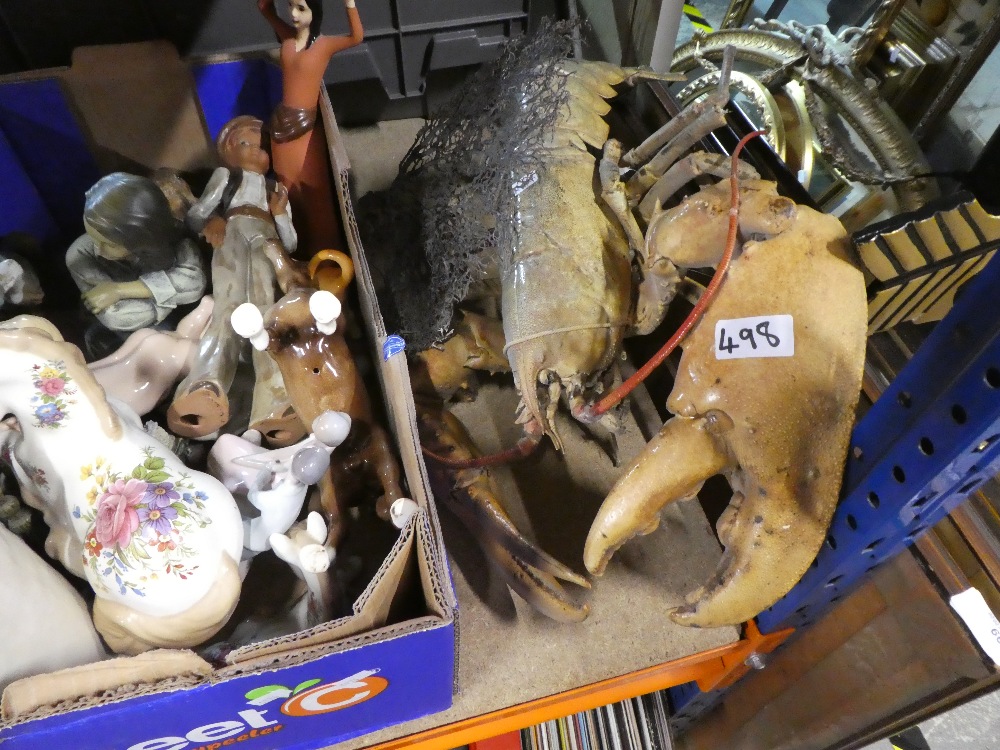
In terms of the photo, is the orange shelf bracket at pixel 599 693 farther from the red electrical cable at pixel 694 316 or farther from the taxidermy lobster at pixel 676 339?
the red electrical cable at pixel 694 316

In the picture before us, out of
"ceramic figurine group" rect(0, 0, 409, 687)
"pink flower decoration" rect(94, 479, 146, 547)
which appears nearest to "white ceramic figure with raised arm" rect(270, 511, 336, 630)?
"ceramic figurine group" rect(0, 0, 409, 687)

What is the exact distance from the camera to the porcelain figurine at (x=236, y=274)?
0.70m

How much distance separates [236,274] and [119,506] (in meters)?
0.31

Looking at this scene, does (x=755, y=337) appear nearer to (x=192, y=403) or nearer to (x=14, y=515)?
(x=192, y=403)

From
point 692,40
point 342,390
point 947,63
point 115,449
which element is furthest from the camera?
point 692,40

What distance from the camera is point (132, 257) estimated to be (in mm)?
769

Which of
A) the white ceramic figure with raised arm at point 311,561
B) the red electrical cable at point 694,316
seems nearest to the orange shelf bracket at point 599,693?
the white ceramic figure with raised arm at point 311,561

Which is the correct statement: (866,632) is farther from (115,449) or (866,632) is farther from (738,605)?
(115,449)

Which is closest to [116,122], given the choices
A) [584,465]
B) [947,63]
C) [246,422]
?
[246,422]

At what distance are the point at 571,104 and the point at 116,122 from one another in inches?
23.5

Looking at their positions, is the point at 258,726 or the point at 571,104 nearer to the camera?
the point at 258,726

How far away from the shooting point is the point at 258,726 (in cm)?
60

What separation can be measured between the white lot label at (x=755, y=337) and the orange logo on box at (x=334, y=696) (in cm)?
41

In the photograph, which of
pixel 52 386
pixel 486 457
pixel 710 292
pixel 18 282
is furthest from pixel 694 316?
pixel 18 282
